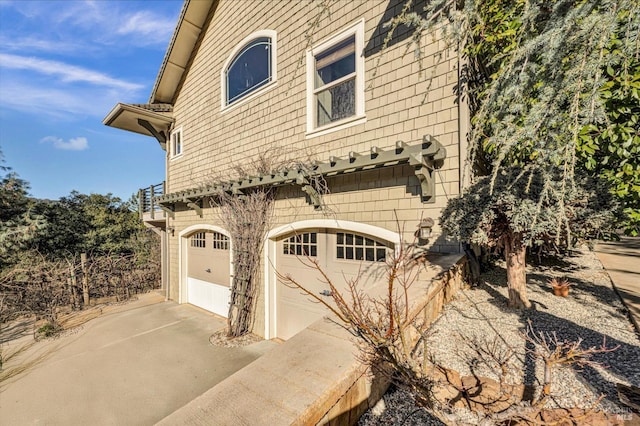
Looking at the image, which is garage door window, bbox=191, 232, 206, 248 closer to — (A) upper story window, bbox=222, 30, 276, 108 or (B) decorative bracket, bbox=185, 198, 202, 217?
(B) decorative bracket, bbox=185, 198, 202, 217

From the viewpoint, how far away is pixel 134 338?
22.7 feet

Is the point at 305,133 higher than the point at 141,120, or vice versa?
the point at 141,120

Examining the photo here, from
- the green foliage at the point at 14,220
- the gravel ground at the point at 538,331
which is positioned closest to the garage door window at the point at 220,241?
the gravel ground at the point at 538,331

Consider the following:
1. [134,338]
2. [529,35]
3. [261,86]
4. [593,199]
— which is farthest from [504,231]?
[134,338]

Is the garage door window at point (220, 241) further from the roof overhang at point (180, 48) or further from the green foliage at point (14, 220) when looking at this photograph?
the green foliage at point (14, 220)

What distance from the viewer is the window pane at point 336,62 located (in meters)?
5.27

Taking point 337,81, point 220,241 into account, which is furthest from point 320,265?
point 220,241

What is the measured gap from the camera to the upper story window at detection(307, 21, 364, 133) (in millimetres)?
5051

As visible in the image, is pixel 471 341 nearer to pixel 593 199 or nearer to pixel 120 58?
pixel 593 199

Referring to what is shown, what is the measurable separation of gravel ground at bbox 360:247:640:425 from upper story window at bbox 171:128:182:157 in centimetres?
1020

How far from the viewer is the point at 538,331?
9.25 ft

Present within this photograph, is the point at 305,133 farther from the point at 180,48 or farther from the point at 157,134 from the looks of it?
the point at 157,134

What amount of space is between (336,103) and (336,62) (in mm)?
830

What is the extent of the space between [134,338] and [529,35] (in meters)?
9.64
